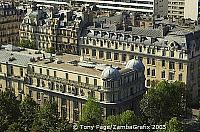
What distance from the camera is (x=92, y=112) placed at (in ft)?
341

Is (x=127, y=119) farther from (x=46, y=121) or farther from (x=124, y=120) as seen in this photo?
(x=46, y=121)

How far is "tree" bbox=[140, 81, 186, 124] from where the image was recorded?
364 feet

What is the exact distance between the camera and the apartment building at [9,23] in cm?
18575

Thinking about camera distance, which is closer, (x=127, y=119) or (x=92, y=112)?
(x=127, y=119)

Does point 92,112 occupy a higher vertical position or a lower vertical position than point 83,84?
lower

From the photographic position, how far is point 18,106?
4419 inches

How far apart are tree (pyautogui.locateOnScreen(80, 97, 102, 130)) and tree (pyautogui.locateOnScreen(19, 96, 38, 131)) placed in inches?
475

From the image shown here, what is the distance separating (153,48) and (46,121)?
49693 mm

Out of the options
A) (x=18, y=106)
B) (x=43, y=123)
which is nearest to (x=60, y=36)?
(x=18, y=106)

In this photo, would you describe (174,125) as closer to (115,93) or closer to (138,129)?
(138,129)

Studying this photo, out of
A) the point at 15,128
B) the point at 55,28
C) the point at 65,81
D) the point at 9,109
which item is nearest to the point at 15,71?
the point at 65,81

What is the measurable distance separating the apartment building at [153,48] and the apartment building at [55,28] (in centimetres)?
420

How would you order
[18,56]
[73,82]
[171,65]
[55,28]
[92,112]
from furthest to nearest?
[55,28] < [171,65] < [18,56] < [73,82] < [92,112]

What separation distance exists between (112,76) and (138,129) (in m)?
14.3
